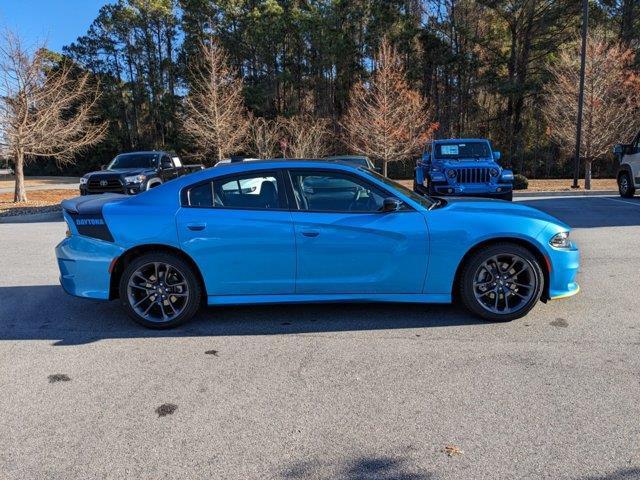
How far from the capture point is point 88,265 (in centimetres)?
484

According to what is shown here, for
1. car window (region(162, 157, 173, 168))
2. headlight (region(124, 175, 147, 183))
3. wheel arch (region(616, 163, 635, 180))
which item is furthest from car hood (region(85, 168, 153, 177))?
wheel arch (region(616, 163, 635, 180))

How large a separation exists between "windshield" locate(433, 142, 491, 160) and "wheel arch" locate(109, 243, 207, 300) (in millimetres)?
10479

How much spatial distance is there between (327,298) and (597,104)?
23.1m

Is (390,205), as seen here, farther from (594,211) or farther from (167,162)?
(167,162)

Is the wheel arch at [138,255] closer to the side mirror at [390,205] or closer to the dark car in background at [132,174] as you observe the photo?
the side mirror at [390,205]

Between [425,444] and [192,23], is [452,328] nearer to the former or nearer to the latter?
[425,444]

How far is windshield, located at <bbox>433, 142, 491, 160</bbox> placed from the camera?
45.6ft

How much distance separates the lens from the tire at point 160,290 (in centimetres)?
481

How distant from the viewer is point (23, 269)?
771cm

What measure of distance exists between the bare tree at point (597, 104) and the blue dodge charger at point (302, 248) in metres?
19.5

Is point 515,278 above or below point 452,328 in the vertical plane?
above

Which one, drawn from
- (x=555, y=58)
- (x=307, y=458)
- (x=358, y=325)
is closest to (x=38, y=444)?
(x=307, y=458)

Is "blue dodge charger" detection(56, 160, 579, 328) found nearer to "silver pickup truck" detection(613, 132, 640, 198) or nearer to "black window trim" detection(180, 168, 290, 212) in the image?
"black window trim" detection(180, 168, 290, 212)

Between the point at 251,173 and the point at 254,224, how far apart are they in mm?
509
